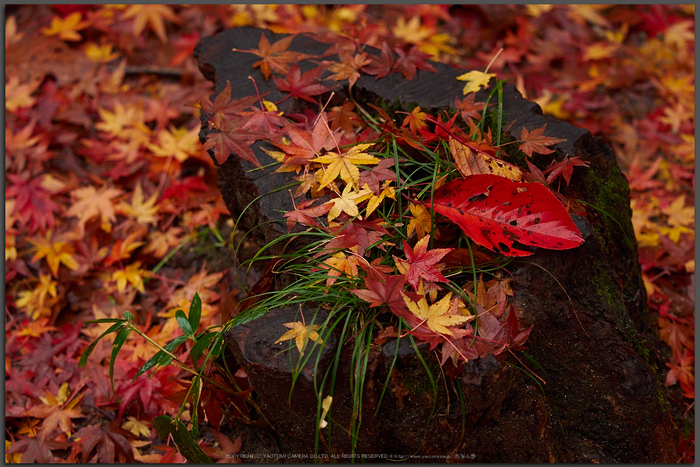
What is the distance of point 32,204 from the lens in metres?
2.59

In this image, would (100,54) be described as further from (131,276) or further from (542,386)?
(542,386)

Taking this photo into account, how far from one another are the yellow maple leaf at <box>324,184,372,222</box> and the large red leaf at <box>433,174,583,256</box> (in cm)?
27

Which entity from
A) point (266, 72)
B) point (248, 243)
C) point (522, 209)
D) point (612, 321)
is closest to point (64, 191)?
point (248, 243)

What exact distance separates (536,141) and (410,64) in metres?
0.64

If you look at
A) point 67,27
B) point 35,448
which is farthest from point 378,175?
point 67,27

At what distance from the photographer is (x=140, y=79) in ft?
10.8

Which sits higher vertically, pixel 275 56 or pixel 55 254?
pixel 275 56

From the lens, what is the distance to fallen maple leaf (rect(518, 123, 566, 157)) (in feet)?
5.66

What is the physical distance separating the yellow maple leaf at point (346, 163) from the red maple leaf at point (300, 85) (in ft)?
1.28

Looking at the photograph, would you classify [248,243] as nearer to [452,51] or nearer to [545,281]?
[545,281]

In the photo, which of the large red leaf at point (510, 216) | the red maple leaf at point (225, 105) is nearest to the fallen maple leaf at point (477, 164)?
the large red leaf at point (510, 216)

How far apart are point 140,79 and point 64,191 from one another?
0.95 metres

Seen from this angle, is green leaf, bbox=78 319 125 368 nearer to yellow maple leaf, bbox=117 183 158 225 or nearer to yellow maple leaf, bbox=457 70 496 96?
yellow maple leaf, bbox=117 183 158 225

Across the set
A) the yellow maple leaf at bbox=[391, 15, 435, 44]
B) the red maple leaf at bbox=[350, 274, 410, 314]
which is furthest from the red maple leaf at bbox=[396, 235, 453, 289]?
the yellow maple leaf at bbox=[391, 15, 435, 44]
